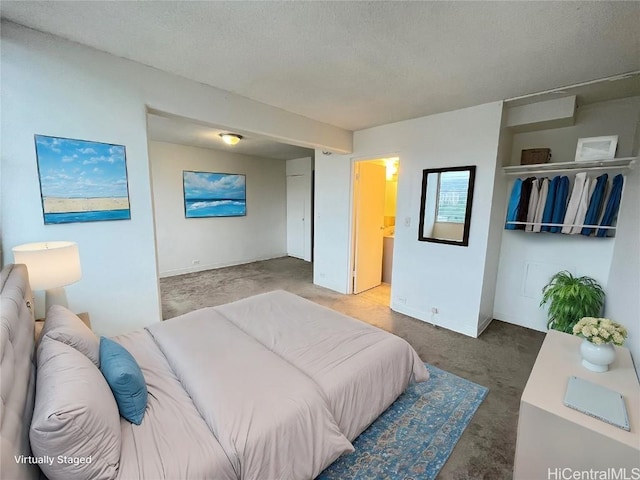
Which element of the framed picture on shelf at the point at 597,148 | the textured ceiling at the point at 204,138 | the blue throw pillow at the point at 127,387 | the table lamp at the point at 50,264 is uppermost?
the textured ceiling at the point at 204,138

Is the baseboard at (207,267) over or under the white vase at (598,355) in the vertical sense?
under

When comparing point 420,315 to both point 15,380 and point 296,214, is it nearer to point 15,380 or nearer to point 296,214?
point 15,380

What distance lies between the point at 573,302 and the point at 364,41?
2839 millimetres

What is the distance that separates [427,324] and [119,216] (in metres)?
3.32

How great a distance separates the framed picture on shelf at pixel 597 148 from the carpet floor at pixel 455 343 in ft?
6.16

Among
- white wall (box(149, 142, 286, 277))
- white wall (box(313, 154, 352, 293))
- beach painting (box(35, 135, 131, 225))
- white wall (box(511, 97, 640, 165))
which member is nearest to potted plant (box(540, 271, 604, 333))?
white wall (box(511, 97, 640, 165))

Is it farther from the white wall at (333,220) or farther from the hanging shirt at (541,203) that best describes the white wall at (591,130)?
the white wall at (333,220)

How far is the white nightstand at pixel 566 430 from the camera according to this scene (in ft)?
3.37

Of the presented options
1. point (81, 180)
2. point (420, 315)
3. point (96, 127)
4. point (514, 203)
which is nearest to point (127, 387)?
point (81, 180)

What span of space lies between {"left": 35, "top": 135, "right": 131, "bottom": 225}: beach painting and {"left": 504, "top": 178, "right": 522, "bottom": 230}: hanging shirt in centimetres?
370

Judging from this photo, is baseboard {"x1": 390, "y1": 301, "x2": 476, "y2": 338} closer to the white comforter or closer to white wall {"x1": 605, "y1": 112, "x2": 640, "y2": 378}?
white wall {"x1": 605, "y1": 112, "x2": 640, "y2": 378}

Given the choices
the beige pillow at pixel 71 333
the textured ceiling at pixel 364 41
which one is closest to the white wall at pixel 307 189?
the textured ceiling at pixel 364 41

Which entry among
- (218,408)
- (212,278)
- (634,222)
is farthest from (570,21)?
(212,278)

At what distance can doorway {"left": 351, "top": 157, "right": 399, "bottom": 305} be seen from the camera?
159 inches
